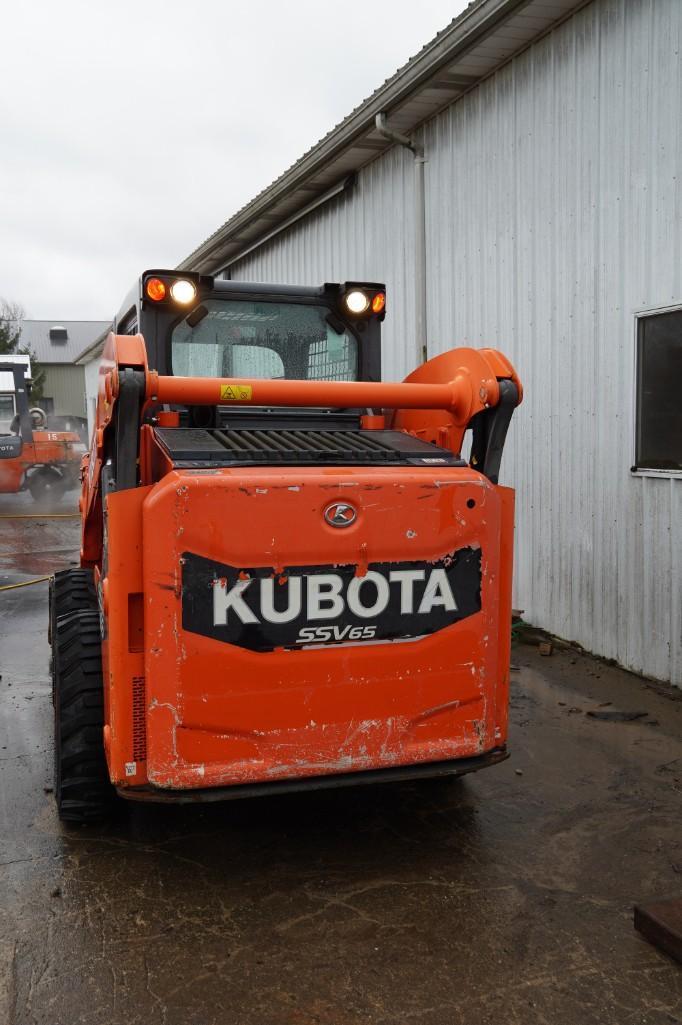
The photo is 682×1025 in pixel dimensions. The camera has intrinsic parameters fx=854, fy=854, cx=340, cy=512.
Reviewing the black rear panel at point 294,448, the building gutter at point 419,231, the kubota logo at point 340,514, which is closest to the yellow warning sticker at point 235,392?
the black rear panel at point 294,448

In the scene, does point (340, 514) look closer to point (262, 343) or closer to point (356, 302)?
point (262, 343)

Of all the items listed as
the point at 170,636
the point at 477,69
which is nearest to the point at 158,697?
the point at 170,636

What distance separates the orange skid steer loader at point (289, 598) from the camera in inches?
113

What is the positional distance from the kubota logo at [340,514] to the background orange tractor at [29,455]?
14.9 metres

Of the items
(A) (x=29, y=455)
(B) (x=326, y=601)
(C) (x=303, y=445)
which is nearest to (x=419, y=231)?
(C) (x=303, y=445)

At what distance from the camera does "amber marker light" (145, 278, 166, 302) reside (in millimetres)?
4020

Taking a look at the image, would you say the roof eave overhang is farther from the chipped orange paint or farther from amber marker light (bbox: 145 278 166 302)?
the chipped orange paint

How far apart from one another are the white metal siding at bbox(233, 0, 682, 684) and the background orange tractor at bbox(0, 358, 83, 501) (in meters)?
11.2

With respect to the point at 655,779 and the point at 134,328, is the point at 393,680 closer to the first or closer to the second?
the point at 655,779

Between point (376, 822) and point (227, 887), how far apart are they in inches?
31.5

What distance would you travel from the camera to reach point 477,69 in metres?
6.96

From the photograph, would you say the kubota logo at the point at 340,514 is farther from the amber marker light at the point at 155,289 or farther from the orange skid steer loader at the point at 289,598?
the amber marker light at the point at 155,289

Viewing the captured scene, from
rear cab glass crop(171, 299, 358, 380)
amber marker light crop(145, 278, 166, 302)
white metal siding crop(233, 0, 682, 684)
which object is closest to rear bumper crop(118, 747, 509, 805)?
rear cab glass crop(171, 299, 358, 380)

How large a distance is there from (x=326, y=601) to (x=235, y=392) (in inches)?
33.3
